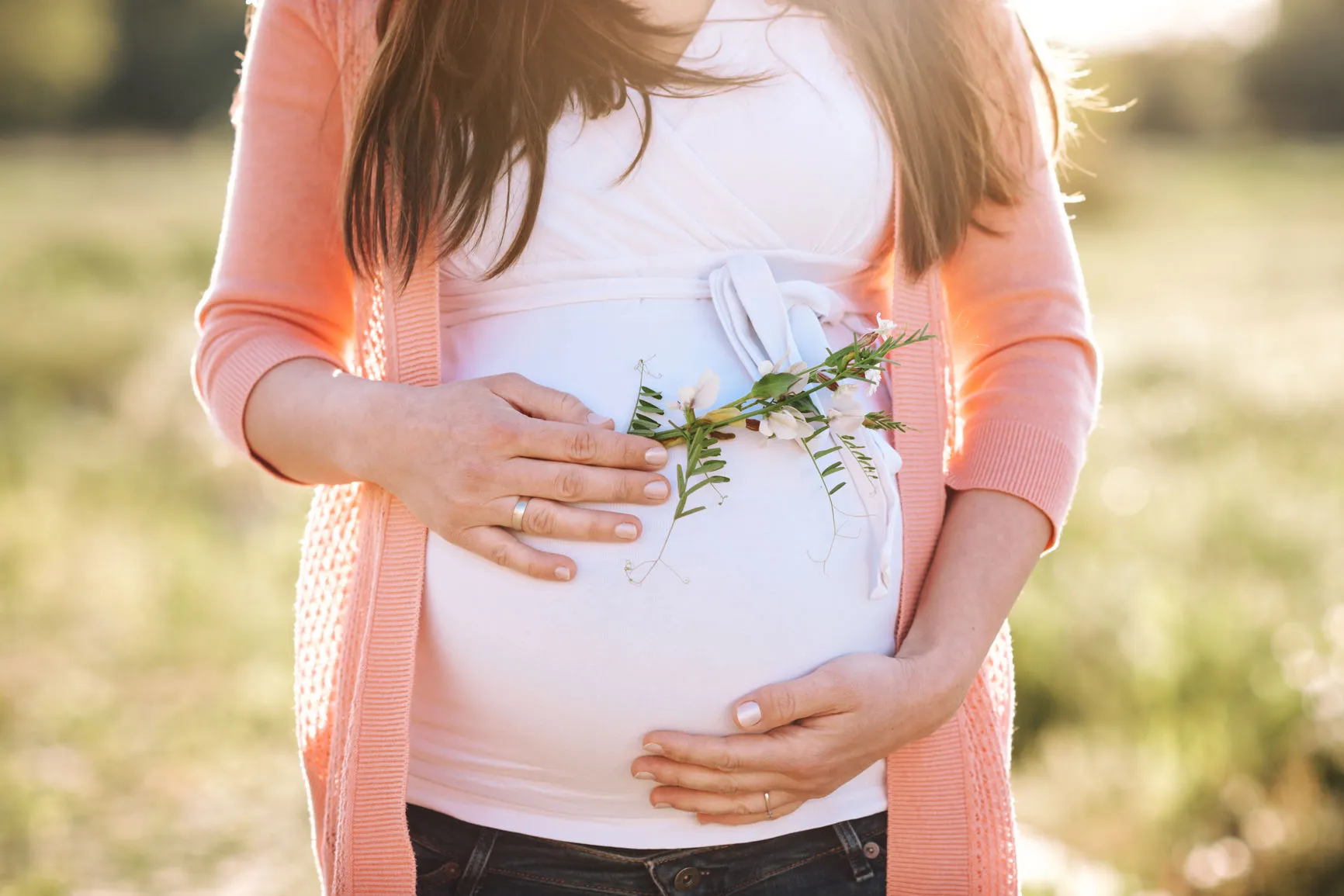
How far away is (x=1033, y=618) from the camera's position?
4.11 m

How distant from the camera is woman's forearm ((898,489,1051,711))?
1302 millimetres

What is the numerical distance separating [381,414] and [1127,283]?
12703 millimetres

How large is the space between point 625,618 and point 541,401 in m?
0.25

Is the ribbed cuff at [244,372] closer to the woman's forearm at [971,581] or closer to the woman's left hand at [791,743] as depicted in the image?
the woman's left hand at [791,743]

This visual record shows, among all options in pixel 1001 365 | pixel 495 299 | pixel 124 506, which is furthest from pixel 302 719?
pixel 124 506

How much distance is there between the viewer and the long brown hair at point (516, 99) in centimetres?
130

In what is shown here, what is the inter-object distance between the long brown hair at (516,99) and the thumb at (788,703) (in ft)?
1.77

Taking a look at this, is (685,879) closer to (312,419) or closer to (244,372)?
(312,419)

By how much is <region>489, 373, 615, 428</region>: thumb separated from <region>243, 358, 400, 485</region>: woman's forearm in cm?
13

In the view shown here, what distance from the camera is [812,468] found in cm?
130

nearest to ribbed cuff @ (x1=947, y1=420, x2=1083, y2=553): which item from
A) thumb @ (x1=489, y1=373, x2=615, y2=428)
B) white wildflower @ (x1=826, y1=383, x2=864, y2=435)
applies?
white wildflower @ (x1=826, y1=383, x2=864, y2=435)

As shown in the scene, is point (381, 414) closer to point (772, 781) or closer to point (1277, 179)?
point (772, 781)

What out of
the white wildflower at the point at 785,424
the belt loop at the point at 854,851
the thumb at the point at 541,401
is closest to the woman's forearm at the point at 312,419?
the thumb at the point at 541,401

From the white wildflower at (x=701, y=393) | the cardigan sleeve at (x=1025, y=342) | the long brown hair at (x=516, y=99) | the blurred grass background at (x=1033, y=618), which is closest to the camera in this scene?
the white wildflower at (x=701, y=393)
